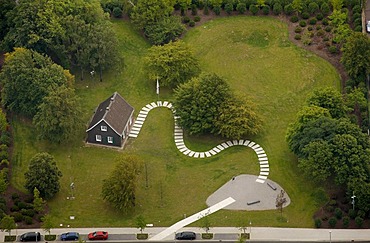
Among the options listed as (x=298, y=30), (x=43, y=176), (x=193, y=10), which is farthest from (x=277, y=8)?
(x=43, y=176)

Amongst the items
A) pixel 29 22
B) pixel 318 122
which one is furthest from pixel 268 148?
pixel 29 22

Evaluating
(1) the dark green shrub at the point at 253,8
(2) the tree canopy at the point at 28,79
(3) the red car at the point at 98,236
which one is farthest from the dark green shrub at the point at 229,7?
(3) the red car at the point at 98,236

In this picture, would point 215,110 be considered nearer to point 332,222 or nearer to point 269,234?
point 269,234

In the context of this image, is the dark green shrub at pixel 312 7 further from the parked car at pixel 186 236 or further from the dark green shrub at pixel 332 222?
the parked car at pixel 186 236

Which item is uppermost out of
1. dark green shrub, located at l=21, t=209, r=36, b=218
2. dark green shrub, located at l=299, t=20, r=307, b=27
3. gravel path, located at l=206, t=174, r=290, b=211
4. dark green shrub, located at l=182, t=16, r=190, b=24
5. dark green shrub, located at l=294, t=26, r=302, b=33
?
dark green shrub, located at l=182, t=16, r=190, b=24

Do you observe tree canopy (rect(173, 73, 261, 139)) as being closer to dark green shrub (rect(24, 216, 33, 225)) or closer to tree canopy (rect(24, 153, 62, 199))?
tree canopy (rect(24, 153, 62, 199))

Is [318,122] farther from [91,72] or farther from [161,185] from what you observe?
[91,72]

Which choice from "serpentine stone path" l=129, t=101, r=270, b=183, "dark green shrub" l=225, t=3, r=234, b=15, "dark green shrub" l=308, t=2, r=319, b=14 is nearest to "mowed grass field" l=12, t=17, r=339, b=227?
"serpentine stone path" l=129, t=101, r=270, b=183
